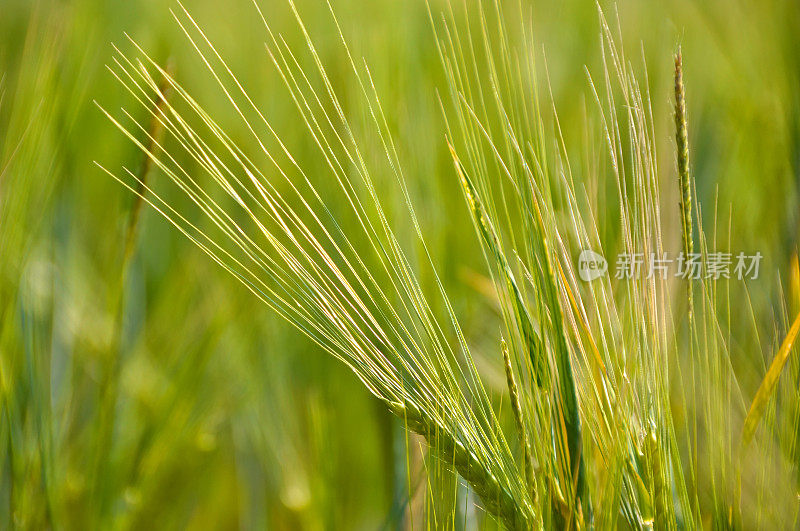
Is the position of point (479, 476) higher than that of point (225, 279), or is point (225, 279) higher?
point (225, 279)

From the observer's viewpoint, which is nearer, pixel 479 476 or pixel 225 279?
pixel 479 476

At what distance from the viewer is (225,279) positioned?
0.64 metres

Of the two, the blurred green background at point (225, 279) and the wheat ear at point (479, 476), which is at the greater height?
the blurred green background at point (225, 279)

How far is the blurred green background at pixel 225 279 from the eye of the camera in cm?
45

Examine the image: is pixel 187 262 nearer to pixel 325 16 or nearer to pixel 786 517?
pixel 325 16

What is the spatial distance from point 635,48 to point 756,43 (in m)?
0.15

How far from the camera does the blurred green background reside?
45 cm

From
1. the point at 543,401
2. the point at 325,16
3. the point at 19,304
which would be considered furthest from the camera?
the point at 325,16

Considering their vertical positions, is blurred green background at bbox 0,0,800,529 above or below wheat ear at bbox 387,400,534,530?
above

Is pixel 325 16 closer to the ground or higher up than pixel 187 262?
higher up

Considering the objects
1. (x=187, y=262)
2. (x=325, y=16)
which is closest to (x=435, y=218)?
(x=187, y=262)

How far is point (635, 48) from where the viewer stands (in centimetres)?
66

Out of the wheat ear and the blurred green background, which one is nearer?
the wheat ear

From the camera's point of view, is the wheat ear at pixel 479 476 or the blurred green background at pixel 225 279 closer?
Result: the wheat ear at pixel 479 476
